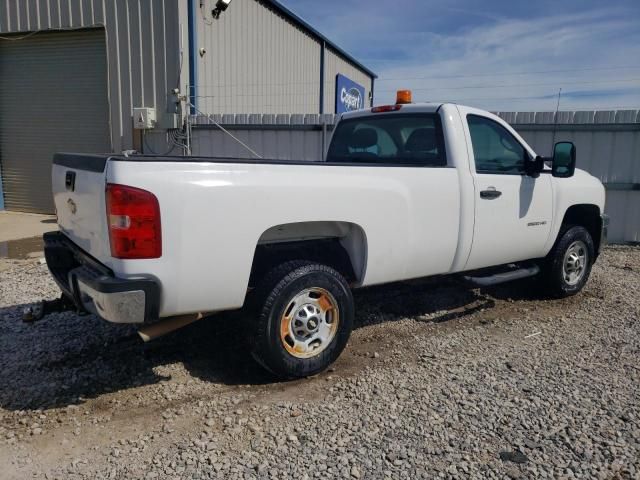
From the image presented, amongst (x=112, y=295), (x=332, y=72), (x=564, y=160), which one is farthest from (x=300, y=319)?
(x=332, y=72)

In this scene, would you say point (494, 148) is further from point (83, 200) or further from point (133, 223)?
point (83, 200)

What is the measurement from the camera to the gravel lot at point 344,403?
9.07ft

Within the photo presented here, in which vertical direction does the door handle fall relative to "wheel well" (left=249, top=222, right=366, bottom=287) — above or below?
above

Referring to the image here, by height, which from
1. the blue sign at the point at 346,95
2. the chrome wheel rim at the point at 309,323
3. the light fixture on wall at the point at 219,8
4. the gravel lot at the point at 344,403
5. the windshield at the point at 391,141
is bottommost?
the gravel lot at the point at 344,403

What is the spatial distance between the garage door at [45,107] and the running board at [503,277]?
359 inches

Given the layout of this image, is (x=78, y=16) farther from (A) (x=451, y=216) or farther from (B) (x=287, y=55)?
(A) (x=451, y=216)

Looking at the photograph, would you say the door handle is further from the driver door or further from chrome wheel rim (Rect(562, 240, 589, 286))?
chrome wheel rim (Rect(562, 240, 589, 286))

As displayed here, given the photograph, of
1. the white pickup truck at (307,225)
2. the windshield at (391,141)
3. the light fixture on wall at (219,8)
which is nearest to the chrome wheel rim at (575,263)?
the white pickup truck at (307,225)

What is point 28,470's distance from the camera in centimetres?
269

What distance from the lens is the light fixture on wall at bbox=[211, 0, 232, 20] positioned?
1045cm

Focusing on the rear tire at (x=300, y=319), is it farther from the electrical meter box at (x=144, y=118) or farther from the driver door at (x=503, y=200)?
the electrical meter box at (x=144, y=118)

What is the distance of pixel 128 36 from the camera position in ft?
34.8

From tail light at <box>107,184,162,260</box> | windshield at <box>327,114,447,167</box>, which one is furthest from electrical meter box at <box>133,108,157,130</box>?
tail light at <box>107,184,162,260</box>

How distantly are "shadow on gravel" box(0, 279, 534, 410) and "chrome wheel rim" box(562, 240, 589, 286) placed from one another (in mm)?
990
